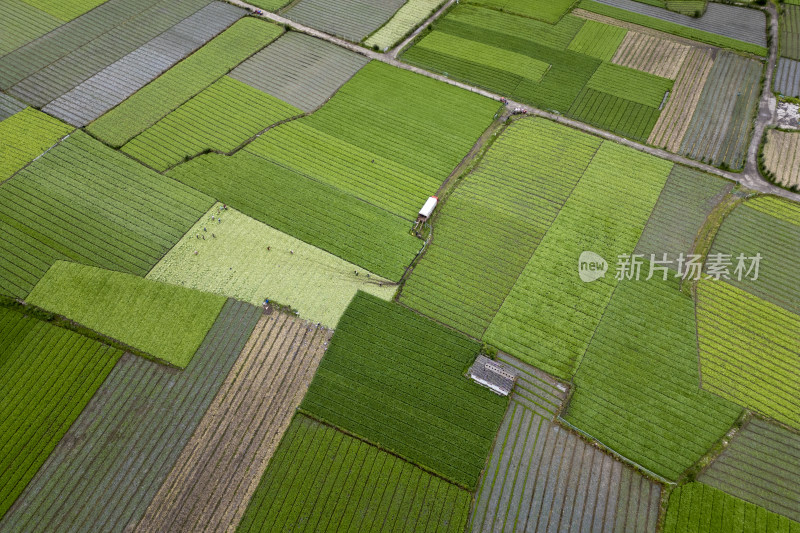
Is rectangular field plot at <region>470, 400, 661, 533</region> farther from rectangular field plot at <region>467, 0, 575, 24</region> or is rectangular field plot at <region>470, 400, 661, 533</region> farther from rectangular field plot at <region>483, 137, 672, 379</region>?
rectangular field plot at <region>467, 0, 575, 24</region>

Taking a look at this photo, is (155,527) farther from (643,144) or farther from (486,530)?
(643,144)

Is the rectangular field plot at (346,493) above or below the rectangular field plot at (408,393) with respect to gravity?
below

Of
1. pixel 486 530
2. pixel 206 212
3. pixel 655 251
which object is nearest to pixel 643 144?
pixel 655 251

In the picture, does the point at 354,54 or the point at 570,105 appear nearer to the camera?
the point at 570,105

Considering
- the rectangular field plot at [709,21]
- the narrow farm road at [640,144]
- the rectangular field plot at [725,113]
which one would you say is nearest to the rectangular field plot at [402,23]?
the narrow farm road at [640,144]

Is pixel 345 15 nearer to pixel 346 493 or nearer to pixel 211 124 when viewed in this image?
pixel 211 124

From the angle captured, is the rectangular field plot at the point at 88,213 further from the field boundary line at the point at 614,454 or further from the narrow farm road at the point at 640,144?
the field boundary line at the point at 614,454
